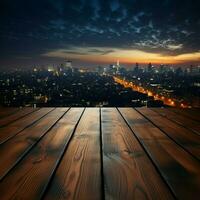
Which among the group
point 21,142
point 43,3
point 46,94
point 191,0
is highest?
point 43,3

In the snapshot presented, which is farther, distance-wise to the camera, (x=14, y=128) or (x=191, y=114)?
(x=191, y=114)

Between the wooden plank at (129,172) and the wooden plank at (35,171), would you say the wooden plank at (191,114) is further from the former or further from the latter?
the wooden plank at (35,171)

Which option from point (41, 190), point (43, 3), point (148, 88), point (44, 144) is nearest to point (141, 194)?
point (41, 190)

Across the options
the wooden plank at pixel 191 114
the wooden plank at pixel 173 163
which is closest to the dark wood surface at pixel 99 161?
the wooden plank at pixel 173 163

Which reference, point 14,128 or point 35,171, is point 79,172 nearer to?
point 35,171

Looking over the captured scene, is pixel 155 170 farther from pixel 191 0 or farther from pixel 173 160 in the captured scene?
pixel 191 0

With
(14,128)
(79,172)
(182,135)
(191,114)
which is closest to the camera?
(79,172)

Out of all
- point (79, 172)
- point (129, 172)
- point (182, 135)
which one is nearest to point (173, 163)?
point (129, 172)

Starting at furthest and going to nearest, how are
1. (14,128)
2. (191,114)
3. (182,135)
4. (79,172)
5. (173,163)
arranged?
(191,114) < (14,128) < (182,135) < (173,163) < (79,172)
